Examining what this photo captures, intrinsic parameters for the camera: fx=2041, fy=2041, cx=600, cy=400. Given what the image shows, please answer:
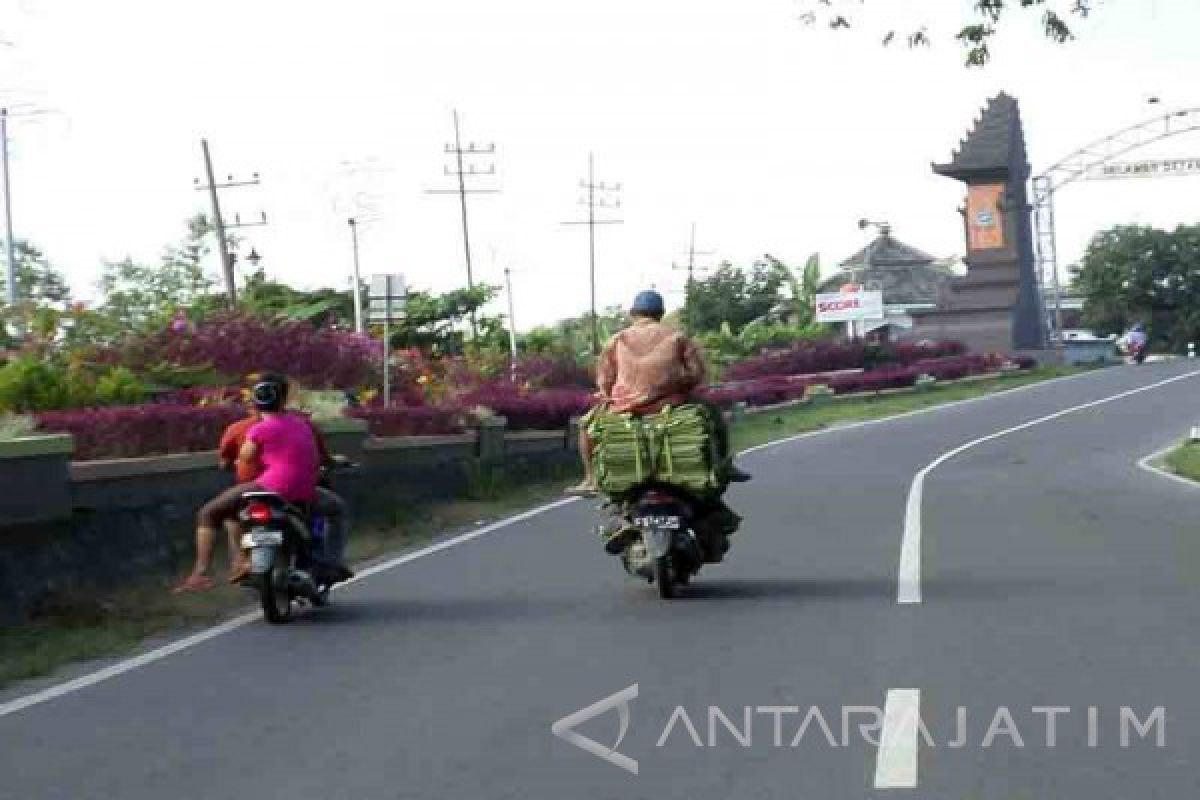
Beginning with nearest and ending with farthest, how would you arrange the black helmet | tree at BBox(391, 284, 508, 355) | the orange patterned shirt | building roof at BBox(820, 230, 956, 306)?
the black helmet
the orange patterned shirt
tree at BBox(391, 284, 508, 355)
building roof at BBox(820, 230, 956, 306)

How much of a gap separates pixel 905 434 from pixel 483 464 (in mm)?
20663

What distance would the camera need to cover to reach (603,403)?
1331cm

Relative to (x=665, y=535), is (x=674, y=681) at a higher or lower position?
lower

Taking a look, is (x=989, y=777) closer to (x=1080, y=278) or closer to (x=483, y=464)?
(x=483, y=464)

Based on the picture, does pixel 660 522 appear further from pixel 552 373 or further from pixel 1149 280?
pixel 1149 280

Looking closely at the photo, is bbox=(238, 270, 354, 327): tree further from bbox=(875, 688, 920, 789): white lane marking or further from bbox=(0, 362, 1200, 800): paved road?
bbox=(875, 688, 920, 789): white lane marking

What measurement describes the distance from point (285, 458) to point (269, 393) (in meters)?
0.45

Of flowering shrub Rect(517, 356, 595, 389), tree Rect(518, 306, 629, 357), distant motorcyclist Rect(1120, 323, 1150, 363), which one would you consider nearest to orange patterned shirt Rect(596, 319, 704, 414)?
flowering shrub Rect(517, 356, 595, 389)

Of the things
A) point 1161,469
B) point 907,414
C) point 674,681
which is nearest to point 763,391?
point 907,414

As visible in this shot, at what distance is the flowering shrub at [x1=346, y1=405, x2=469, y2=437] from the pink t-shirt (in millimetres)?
8942

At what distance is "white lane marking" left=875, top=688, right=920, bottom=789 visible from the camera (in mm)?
7242

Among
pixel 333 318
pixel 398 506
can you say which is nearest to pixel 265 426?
pixel 398 506

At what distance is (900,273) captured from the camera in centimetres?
11288

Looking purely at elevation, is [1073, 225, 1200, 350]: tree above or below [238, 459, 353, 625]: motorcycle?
above
